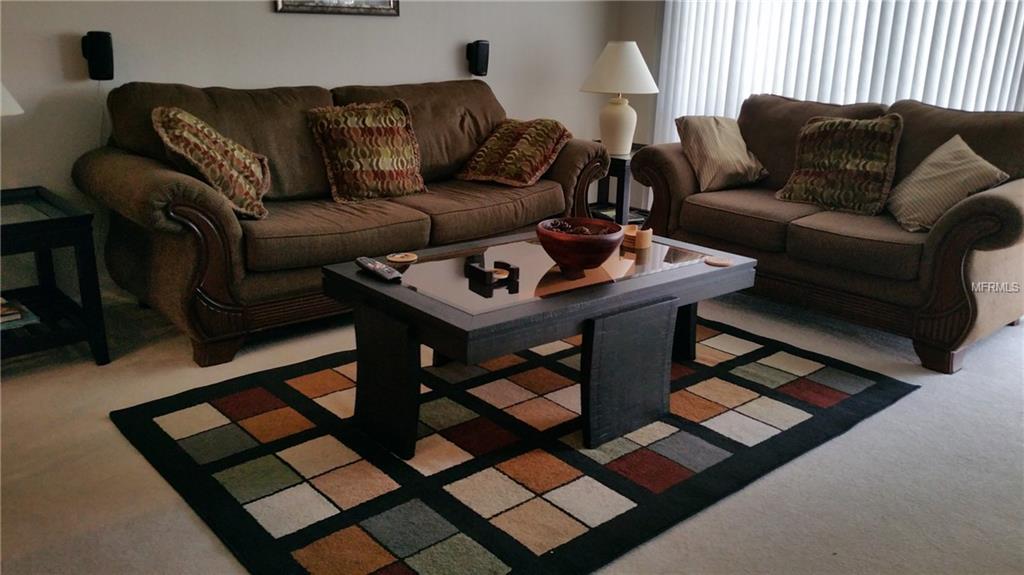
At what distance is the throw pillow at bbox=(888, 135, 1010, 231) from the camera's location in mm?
3172

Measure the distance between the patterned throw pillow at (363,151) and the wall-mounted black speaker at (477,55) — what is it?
1025 millimetres

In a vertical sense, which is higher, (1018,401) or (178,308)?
(178,308)

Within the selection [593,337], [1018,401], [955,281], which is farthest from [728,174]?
[593,337]

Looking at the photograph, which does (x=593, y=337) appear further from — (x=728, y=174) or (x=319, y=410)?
(x=728, y=174)

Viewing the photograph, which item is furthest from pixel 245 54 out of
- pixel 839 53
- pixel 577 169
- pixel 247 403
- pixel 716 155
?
pixel 839 53

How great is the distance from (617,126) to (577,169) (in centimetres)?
67

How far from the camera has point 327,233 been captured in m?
3.11

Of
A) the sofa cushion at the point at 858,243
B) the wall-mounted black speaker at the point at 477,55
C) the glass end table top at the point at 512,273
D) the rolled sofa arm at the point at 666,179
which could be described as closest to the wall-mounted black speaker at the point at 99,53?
the glass end table top at the point at 512,273

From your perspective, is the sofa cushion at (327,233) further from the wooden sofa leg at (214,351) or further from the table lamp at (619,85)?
the table lamp at (619,85)

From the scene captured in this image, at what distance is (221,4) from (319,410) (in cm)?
209

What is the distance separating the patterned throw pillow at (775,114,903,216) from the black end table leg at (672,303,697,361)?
1.04m

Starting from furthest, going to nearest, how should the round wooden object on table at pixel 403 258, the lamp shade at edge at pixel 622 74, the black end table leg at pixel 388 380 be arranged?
the lamp shade at edge at pixel 622 74 < the round wooden object on table at pixel 403 258 < the black end table leg at pixel 388 380

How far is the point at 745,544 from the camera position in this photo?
200 cm

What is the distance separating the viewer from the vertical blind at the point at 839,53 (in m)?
3.91
